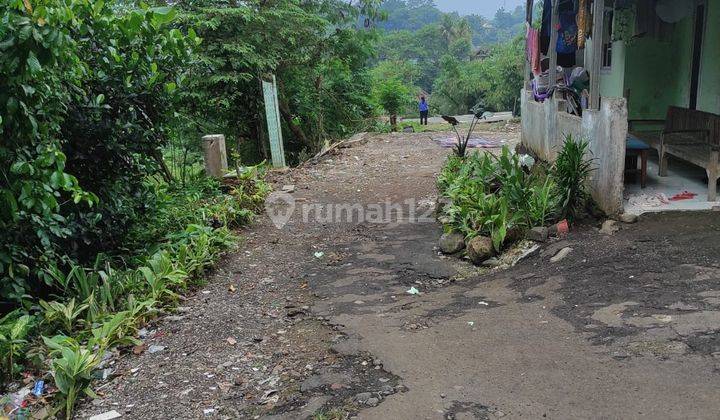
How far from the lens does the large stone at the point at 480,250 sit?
6398 mm

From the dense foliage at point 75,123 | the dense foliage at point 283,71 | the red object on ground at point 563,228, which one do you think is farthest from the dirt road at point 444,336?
the dense foliage at point 283,71

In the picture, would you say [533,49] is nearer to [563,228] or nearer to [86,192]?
[563,228]

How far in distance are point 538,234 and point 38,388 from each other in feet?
15.5

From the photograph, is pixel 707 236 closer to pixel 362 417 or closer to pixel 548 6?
pixel 362 417

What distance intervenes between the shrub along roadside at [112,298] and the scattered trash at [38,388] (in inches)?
3.5

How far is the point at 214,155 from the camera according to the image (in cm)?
931

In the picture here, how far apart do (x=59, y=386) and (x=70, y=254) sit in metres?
2.27

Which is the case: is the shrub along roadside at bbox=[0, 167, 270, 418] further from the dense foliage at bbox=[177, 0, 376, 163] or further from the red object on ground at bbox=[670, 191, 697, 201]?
the red object on ground at bbox=[670, 191, 697, 201]

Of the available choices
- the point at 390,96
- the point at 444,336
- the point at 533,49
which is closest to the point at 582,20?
the point at 533,49

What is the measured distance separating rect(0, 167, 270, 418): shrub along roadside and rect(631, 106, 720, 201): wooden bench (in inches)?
211

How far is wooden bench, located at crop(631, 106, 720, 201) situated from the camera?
248 inches

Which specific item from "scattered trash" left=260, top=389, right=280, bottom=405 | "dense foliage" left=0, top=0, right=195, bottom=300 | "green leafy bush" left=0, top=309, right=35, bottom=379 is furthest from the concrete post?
"scattered trash" left=260, top=389, right=280, bottom=405

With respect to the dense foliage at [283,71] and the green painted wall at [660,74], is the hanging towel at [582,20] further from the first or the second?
the dense foliage at [283,71]

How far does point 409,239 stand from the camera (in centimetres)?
745
